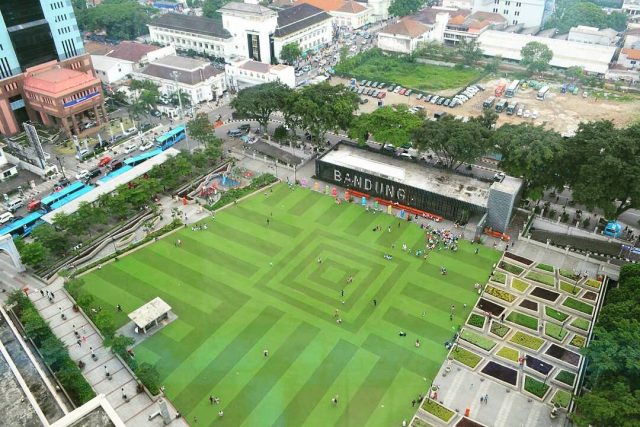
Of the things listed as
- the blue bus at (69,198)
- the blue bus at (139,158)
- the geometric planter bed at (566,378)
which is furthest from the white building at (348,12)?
the geometric planter bed at (566,378)

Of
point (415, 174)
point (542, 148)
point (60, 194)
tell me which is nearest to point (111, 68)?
point (60, 194)

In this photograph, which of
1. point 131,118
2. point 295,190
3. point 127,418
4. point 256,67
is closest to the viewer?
point 127,418

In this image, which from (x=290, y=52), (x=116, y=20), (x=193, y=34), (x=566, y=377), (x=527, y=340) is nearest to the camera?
(x=566, y=377)

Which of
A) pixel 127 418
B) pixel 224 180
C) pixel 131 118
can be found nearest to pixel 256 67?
pixel 131 118

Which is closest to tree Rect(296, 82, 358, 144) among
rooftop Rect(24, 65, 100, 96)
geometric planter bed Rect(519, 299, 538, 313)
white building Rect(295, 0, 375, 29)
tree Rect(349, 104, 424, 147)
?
tree Rect(349, 104, 424, 147)

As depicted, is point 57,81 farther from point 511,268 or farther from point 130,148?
point 511,268

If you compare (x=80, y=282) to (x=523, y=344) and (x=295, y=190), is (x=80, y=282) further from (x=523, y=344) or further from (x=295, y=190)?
(x=523, y=344)
